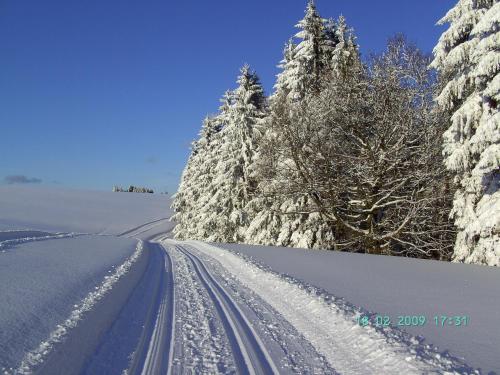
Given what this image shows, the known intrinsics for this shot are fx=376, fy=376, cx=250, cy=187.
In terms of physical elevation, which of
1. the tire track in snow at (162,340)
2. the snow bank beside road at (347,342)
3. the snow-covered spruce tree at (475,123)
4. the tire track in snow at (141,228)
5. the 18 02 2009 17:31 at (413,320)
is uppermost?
the snow-covered spruce tree at (475,123)

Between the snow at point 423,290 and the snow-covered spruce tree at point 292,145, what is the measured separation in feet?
19.7

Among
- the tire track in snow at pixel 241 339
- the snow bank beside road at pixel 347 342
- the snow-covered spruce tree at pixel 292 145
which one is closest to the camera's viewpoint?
the snow bank beside road at pixel 347 342

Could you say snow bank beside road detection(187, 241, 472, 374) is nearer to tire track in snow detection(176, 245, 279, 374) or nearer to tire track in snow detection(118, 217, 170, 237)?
tire track in snow detection(176, 245, 279, 374)

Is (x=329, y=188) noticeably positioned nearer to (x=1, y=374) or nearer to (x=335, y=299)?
(x=335, y=299)

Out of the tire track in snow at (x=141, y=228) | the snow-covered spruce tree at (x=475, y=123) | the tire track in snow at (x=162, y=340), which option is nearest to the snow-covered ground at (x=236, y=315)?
the tire track in snow at (x=162, y=340)

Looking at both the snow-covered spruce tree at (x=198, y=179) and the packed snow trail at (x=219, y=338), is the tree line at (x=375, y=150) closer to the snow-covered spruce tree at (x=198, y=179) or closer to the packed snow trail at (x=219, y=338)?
the packed snow trail at (x=219, y=338)

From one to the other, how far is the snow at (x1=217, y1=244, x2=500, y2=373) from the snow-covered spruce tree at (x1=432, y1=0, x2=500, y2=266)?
126 cm

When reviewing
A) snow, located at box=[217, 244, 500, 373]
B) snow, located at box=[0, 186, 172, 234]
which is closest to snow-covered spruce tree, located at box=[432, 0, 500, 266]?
snow, located at box=[217, 244, 500, 373]

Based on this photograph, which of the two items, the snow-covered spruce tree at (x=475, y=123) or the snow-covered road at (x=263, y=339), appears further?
the snow-covered spruce tree at (x=475, y=123)

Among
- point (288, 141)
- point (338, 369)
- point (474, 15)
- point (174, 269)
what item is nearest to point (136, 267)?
point (174, 269)

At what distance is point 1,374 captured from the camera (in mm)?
4066

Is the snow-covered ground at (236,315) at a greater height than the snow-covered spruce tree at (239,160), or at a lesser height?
lesser

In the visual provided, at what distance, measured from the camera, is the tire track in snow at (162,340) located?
4.45 metres

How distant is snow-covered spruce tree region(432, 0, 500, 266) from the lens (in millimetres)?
11289
